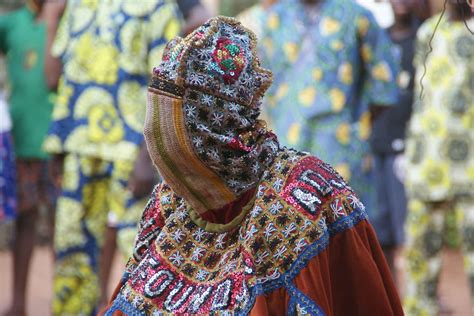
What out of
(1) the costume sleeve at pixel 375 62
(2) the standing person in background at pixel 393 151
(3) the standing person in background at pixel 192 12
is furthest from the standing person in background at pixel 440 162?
(3) the standing person in background at pixel 192 12

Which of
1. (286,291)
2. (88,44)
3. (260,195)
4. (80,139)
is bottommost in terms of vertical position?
(286,291)

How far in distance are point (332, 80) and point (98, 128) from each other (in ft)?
4.57

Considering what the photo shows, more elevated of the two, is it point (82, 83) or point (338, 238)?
point (82, 83)

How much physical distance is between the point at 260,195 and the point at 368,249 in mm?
355

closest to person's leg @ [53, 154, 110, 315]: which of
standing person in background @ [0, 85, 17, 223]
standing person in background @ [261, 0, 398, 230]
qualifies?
standing person in background @ [261, 0, 398, 230]

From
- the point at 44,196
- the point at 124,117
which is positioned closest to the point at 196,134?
the point at 124,117

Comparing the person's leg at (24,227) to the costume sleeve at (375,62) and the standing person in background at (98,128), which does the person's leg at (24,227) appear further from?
the costume sleeve at (375,62)

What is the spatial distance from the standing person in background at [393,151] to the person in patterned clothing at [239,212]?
4.79 metres

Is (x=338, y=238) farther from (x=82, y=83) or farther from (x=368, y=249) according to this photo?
(x=82, y=83)

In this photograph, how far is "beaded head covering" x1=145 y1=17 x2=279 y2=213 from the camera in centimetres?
363

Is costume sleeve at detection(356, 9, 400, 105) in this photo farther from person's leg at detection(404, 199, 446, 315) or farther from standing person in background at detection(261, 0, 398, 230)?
person's leg at detection(404, 199, 446, 315)

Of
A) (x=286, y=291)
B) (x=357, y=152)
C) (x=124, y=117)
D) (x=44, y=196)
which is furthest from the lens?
(x=44, y=196)

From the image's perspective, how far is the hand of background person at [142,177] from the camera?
6199mm

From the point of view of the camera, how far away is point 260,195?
3.61 metres
